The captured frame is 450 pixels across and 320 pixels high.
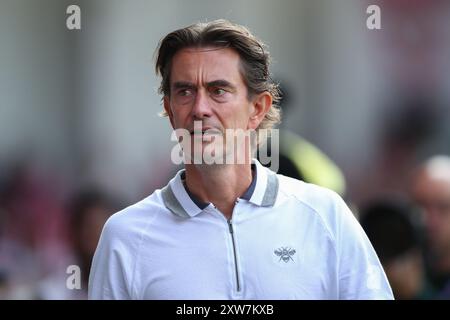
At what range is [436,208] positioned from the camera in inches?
189

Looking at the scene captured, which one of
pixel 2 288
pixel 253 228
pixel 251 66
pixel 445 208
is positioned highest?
pixel 251 66

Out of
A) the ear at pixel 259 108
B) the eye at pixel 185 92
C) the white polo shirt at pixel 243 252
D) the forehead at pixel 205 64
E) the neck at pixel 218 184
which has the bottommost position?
the white polo shirt at pixel 243 252

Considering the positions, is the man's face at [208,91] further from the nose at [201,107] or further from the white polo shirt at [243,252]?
the white polo shirt at [243,252]

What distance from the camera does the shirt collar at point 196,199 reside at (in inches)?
119

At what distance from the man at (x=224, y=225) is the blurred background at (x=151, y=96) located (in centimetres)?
294

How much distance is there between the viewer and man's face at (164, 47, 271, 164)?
299cm

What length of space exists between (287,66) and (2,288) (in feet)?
8.73

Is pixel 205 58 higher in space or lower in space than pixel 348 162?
higher

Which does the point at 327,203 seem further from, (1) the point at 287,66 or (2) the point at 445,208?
(1) the point at 287,66

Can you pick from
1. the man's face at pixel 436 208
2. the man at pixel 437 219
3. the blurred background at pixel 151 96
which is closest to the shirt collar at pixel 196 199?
the man at pixel 437 219

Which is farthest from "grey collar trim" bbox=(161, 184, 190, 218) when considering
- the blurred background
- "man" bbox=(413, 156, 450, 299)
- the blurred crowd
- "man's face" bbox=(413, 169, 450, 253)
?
the blurred background

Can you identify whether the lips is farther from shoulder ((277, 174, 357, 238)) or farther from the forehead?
shoulder ((277, 174, 357, 238))
